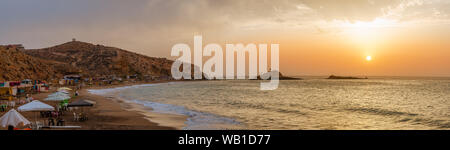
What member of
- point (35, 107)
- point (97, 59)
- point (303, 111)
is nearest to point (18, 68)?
point (35, 107)

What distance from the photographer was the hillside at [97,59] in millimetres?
128125

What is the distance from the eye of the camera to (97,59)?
138m

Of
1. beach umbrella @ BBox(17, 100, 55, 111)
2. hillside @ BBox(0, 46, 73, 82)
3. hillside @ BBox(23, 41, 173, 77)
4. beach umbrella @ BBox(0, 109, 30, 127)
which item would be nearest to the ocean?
beach umbrella @ BBox(17, 100, 55, 111)

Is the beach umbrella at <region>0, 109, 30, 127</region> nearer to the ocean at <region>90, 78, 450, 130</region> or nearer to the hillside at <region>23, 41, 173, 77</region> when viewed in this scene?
the ocean at <region>90, 78, 450, 130</region>

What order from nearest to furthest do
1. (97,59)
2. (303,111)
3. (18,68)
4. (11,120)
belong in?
1. (11,120)
2. (303,111)
3. (18,68)
4. (97,59)

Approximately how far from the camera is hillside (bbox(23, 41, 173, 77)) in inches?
5044

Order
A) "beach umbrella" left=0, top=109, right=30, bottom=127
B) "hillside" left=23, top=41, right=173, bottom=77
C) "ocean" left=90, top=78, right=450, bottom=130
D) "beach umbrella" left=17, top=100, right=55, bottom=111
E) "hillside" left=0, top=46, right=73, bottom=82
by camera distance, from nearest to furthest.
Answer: "beach umbrella" left=0, top=109, right=30, bottom=127, "beach umbrella" left=17, top=100, right=55, bottom=111, "ocean" left=90, top=78, right=450, bottom=130, "hillside" left=0, top=46, right=73, bottom=82, "hillside" left=23, top=41, right=173, bottom=77

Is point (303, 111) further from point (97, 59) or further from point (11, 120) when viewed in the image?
point (97, 59)

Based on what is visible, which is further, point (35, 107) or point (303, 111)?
point (303, 111)

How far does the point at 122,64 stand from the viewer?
137125 millimetres
